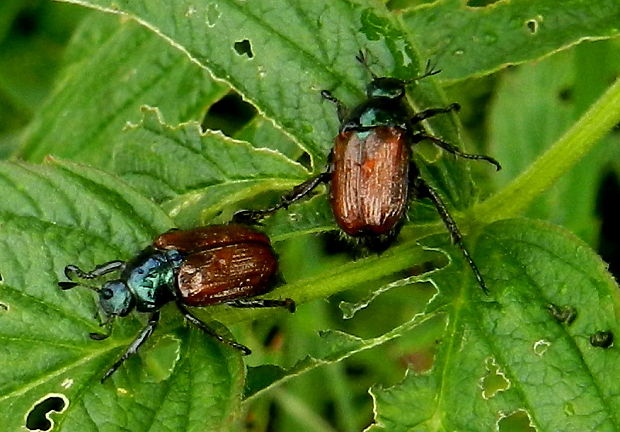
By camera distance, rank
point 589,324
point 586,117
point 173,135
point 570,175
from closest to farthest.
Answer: point 589,324 < point 586,117 < point 173,135 < point 570,175

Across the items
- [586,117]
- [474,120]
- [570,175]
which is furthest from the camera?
[474,120]

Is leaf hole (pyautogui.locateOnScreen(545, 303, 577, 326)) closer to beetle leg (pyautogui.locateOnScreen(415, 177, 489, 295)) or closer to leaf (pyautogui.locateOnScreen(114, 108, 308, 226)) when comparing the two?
beetle leg (pyautogui.locateOnScreen(415, 177, 489, 295))

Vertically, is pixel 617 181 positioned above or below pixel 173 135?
below

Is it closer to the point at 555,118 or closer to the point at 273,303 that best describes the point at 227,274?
the point at 273,303

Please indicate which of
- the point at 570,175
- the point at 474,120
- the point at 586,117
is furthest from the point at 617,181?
the point at 586,117

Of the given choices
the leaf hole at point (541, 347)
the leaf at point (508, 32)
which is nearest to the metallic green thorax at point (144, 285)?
the leaf hole at point (541, 347)

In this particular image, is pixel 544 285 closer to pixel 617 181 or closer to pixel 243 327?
pixel 243 327

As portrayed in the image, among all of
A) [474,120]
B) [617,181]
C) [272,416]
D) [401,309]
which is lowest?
[272,416]
